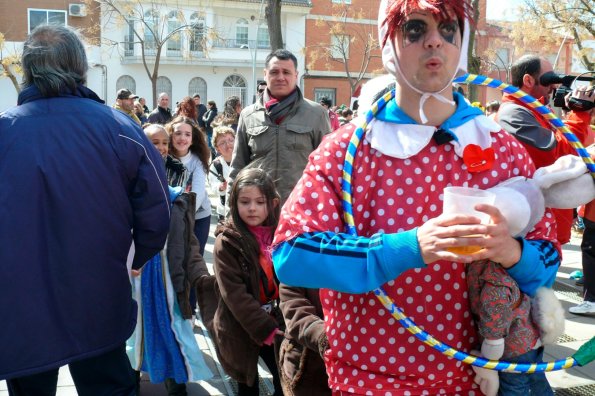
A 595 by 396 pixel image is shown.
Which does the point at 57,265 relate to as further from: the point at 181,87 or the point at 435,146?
the point at 181,87

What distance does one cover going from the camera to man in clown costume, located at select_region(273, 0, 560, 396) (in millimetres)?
1791

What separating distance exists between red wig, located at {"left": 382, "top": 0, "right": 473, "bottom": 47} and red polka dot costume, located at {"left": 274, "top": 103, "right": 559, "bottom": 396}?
12.6 inches

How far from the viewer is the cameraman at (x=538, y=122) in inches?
148

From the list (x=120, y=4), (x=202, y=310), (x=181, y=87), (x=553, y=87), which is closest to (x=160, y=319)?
(x=202, y=310)

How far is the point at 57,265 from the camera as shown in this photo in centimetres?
267

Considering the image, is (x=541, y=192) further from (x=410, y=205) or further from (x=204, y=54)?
(x=204, y=54)

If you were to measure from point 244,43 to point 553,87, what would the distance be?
35206 mm

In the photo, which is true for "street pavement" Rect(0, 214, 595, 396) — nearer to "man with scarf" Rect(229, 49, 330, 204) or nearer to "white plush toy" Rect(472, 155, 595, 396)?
"man with scarf" Rect(229, 49, 330, 204)

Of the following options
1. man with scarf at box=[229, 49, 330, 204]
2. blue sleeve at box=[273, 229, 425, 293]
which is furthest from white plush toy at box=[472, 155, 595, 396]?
man with scarf at box=[229, 49, 330, 204]

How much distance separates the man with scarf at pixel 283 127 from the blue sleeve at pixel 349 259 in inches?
126

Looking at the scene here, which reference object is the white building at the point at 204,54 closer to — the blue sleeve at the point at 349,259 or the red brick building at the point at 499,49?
the red brick building at the point at 499,49

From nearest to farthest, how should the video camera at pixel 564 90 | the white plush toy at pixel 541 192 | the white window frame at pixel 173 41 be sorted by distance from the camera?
the white plush toy at pixel 541 192 < the video camera at pixel 564 90 < the white window frame at pixel 173 41

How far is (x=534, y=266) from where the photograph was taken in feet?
5.90

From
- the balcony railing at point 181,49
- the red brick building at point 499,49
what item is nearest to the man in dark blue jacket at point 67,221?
the red brick building at point 499,49
